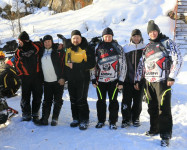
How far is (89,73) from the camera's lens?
3699mm

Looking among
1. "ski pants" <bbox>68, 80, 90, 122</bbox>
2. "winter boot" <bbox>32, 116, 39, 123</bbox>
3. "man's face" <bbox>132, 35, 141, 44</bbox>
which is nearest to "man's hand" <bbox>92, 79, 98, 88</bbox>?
"ski pants" <bbox>68, 80, 90, 122</bbox>

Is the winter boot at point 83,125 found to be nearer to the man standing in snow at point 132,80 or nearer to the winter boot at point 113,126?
the winter boot at point 113,126

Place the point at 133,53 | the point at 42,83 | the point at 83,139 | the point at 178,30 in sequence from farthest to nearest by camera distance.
Result: the point at 178,30
the point at 42,83
the point at 133,53
the point at 83,139

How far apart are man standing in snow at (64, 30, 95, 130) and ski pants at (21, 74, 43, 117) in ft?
2.11

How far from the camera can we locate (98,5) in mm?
16109

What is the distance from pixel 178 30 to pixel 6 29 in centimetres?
1680

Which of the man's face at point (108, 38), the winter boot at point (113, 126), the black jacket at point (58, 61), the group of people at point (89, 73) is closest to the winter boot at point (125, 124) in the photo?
the group of people at point (89, 73)

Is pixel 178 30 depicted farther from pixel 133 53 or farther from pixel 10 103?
pixel 10 103

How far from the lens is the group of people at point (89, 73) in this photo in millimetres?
3404

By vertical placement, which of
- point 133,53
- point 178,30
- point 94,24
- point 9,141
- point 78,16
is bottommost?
point 9,141

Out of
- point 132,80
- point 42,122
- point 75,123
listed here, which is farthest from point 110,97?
point 42,122

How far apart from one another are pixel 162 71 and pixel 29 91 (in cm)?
263

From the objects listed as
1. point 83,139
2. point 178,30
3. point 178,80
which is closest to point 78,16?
point 178,30

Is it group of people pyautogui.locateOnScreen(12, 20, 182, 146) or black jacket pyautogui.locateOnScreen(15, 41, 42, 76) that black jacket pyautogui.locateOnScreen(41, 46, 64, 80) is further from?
black jacket pyautogui.locateOnScreen(15, 41, 42, 76)
